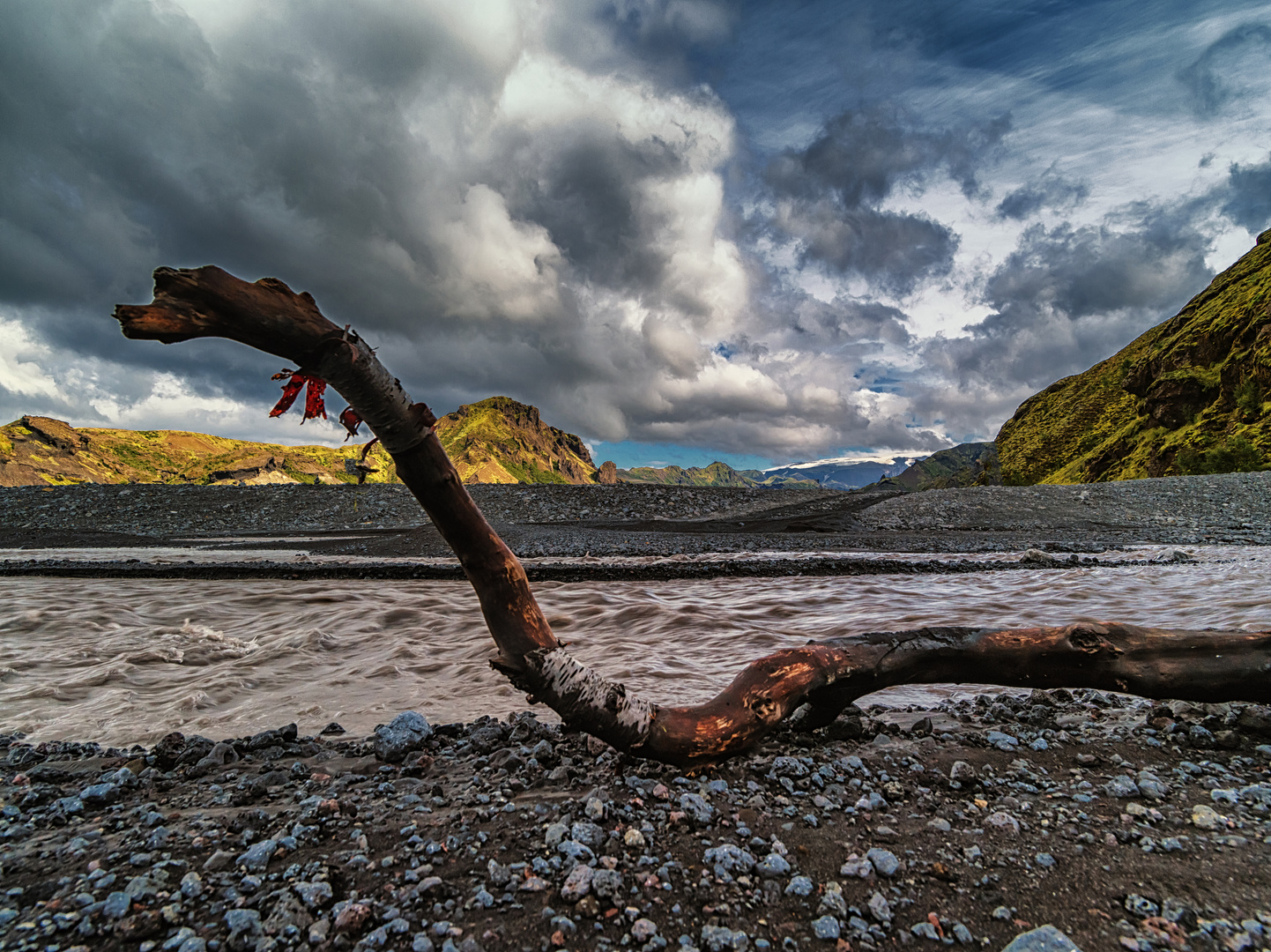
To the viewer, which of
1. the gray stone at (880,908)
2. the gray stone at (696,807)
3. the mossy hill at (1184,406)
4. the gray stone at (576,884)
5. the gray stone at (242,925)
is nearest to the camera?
the gray stone at (242,925)

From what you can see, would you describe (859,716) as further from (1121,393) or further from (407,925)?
(1121,393)

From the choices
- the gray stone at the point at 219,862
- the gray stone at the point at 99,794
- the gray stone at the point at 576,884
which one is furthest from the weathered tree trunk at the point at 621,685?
the gray stone at the point at 99,794

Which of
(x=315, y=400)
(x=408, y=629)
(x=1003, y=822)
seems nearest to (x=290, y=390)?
(x=315, y=400)

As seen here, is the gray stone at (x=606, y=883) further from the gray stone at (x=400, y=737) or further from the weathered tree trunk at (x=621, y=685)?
the gray stone at (x=400, y=737)

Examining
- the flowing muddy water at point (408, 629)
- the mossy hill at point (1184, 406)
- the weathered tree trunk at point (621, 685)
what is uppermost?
the mossy hill at point (1184, 406)

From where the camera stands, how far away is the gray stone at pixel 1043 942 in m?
2.30

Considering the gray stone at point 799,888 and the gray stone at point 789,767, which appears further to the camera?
the gray stone at point 789,767

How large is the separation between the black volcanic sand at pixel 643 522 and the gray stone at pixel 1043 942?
15.3 metres

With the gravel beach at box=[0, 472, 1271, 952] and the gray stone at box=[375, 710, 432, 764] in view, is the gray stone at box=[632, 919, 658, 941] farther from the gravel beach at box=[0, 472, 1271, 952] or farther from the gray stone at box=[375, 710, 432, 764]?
the gray stone at box=[375, 710, 432, 764]

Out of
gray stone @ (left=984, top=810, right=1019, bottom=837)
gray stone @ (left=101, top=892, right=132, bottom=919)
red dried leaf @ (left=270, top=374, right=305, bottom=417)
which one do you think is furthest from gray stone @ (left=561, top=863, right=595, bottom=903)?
red dried leaf @ (left=270, top=374, right=305, bottom=417)

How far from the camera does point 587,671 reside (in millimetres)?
4156

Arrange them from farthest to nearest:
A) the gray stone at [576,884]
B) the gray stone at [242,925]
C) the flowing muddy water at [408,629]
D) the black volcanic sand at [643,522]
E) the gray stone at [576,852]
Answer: the black volcanic sand at [643,522], the flowing muddy water at [408,629], the gray stone at [576,852], the gray stone at [576,884], the gray stone at [242,925]

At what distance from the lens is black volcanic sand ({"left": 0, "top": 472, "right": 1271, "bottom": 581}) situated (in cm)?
2052

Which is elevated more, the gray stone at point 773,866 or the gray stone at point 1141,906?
the gray stone at point 1141,906
